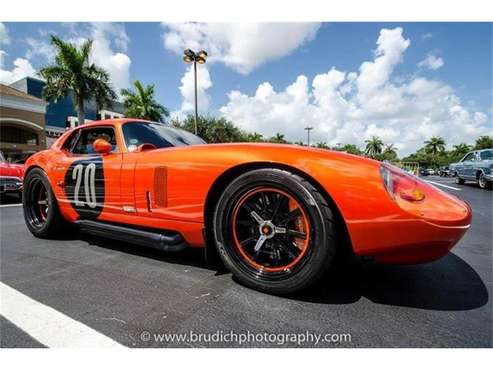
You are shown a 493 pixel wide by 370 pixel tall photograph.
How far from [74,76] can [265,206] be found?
62.5 feet

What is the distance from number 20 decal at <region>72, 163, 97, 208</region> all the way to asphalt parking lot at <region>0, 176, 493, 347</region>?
487 mm

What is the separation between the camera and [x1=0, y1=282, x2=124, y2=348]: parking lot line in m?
1.14

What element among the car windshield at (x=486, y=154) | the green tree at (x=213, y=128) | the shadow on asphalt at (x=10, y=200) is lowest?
the shadow on asphalt at (x=10, y=200)

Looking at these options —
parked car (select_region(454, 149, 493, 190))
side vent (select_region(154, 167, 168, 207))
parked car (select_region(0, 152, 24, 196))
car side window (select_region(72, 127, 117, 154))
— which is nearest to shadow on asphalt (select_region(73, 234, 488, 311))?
side vent (select_region(154, 167, 168, 207))

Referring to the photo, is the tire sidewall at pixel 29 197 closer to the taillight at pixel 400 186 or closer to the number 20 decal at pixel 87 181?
the number 20 decal at pixel 87 181

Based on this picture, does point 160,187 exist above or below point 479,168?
below

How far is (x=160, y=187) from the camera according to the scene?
1.86 metres

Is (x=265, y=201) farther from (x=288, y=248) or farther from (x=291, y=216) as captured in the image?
(x=288, y=248)

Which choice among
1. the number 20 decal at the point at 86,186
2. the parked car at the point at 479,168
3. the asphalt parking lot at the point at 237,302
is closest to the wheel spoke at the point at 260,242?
the asphalt parking lot at the point at 237,302

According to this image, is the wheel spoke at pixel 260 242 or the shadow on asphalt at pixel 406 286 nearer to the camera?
the shadow on asphalt at pixel 406 286

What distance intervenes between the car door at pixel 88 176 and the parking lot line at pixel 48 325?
84 centimetres

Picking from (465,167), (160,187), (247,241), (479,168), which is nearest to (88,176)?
(160,187)

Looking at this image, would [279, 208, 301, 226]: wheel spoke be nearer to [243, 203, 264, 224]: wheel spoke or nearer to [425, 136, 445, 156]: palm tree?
[243, 203, 264, 224]: wheel spoke

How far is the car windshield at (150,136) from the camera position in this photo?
7.41 feet
